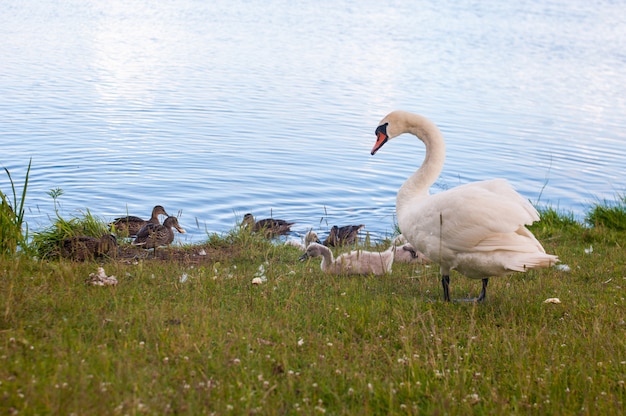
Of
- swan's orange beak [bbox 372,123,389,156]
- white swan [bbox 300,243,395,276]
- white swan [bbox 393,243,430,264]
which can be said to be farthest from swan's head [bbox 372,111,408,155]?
white swan [bbox 393,243,430,264]

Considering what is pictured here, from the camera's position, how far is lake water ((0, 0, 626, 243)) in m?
16.8

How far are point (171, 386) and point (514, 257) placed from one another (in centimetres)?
350

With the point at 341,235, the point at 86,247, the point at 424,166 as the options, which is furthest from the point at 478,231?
the point at 341,235

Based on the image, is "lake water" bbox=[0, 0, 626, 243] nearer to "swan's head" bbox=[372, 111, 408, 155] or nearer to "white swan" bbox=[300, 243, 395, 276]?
"white swan" bbox=[300, 243, 395, 276]

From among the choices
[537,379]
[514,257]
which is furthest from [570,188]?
[537,379]

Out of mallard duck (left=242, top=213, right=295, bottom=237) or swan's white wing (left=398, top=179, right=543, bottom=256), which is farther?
mallard duck (left=242, top=213, right=295, bottom=237)

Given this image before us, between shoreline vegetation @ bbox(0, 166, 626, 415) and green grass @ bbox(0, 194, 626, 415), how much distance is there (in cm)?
2

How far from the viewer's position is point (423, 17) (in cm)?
5019

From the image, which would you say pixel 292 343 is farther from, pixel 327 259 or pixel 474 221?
pixel 327 259

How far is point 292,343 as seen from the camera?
588 cm

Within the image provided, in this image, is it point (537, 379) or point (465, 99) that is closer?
point (537, 379)

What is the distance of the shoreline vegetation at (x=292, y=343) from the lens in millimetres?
4820

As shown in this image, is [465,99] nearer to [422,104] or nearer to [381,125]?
[422,104]

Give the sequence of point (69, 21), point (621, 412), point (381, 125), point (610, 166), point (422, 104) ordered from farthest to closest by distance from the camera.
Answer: point (69, 21) → point (422, 104) → point (610, 166) → point (381, 125) → point (621, 412)
